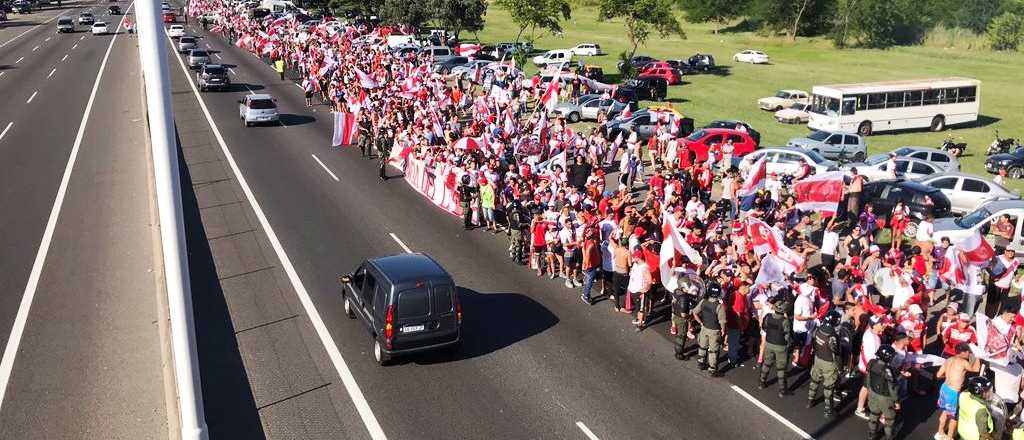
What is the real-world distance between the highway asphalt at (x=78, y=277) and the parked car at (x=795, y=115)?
3168 cm

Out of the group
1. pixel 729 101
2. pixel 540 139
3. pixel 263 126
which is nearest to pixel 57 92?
pixel 263 126

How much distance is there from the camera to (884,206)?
77.8 ft

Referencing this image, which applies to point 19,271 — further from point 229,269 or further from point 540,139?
point 540,139

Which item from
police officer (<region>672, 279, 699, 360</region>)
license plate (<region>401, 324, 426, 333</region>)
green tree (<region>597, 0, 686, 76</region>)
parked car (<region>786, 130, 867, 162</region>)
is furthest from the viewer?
green tree (<region>597, 0, 686, 76</region>)

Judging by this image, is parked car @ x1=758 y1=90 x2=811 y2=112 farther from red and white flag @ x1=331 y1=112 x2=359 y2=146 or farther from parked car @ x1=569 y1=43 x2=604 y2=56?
red and white flag @ x1=331 y1=112 x2=359 y2=146

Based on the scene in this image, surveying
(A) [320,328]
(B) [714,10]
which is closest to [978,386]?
(A) [320,328]

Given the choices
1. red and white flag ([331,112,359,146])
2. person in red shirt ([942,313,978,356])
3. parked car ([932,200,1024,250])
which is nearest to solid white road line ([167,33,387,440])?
red and white flag ([331,112,359,146])

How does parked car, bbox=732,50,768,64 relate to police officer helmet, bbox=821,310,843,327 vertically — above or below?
above

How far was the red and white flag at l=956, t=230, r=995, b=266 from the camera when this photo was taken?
1662 cm

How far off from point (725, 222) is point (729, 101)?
28280 millimetres

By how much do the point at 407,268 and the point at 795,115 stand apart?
1348 inches

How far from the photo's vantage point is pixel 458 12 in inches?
2613

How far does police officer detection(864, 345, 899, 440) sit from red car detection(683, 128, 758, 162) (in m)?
19.3

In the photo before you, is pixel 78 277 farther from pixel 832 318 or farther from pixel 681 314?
pixel 832 318
